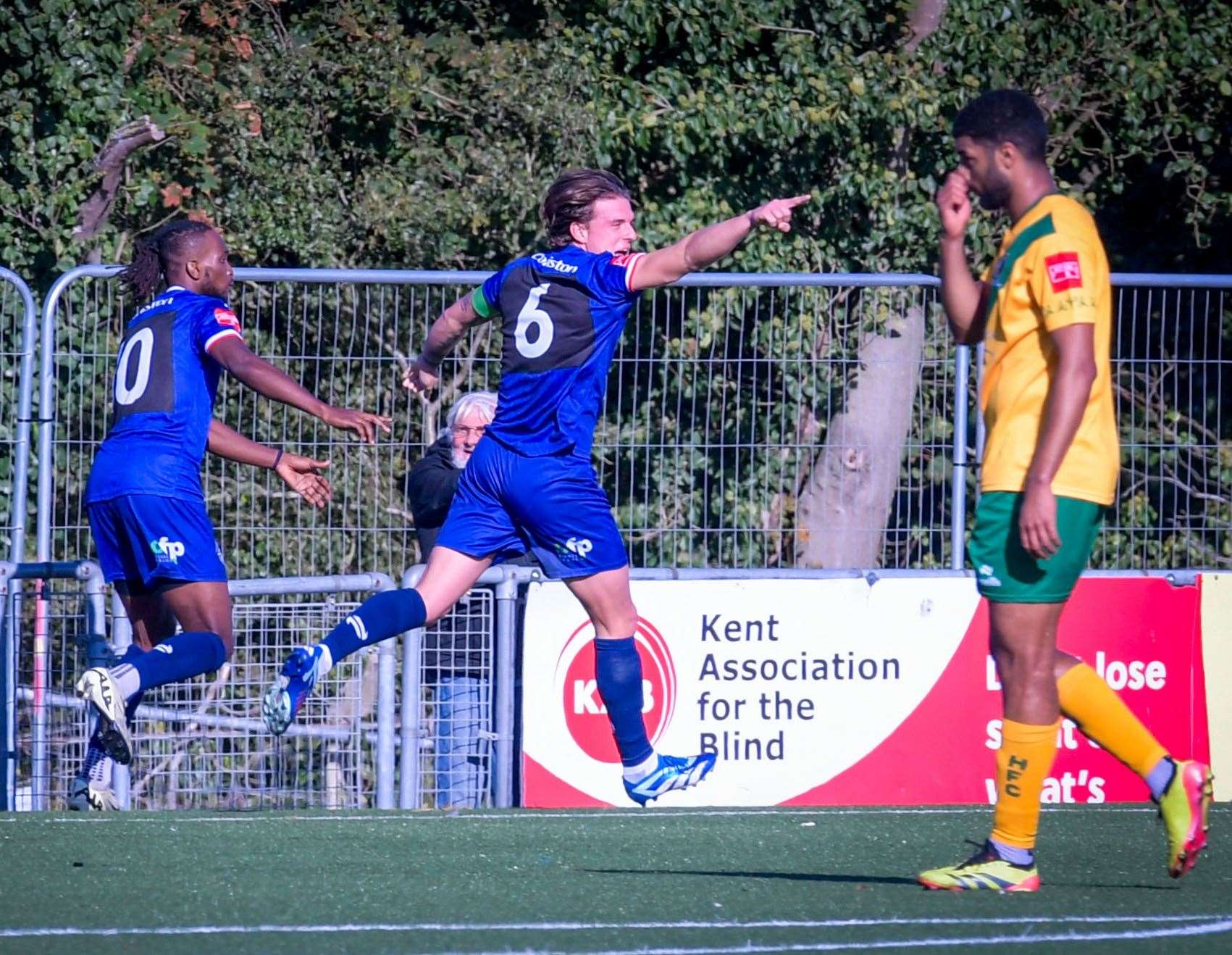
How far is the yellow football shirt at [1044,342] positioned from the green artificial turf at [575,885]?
41.1 inches

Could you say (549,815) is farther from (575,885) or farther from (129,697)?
(575,885)

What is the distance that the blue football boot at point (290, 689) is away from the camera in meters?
5.30

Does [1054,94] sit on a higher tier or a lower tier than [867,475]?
higher

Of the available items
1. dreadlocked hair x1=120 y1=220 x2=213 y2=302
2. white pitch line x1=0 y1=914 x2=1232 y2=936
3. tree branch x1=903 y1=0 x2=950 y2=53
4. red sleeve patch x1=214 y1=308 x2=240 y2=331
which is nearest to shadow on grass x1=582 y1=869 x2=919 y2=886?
white pitch line x1=0 y1=914 x2=1232 y2=936

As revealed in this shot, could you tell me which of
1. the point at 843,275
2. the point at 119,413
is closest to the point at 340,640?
the point at 119,413

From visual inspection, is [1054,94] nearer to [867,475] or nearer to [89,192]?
[867,475]

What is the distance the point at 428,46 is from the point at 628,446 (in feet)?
17.5

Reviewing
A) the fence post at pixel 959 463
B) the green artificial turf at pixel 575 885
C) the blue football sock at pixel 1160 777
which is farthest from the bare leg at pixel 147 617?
the fence post at pixel 959 463

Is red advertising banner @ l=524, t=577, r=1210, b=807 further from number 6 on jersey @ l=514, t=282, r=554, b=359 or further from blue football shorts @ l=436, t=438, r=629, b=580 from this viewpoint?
number 6 on jersey @ l=514, t=282, r=554, b=359

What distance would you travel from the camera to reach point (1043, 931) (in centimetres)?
405

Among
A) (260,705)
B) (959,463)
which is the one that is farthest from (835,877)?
(959,463)

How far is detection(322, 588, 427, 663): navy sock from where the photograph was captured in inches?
221

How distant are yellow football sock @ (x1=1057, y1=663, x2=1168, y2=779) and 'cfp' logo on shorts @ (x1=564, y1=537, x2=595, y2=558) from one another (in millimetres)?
1666

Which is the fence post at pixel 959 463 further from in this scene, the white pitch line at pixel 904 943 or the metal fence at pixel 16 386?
the white pitch line at pixel 904 943
